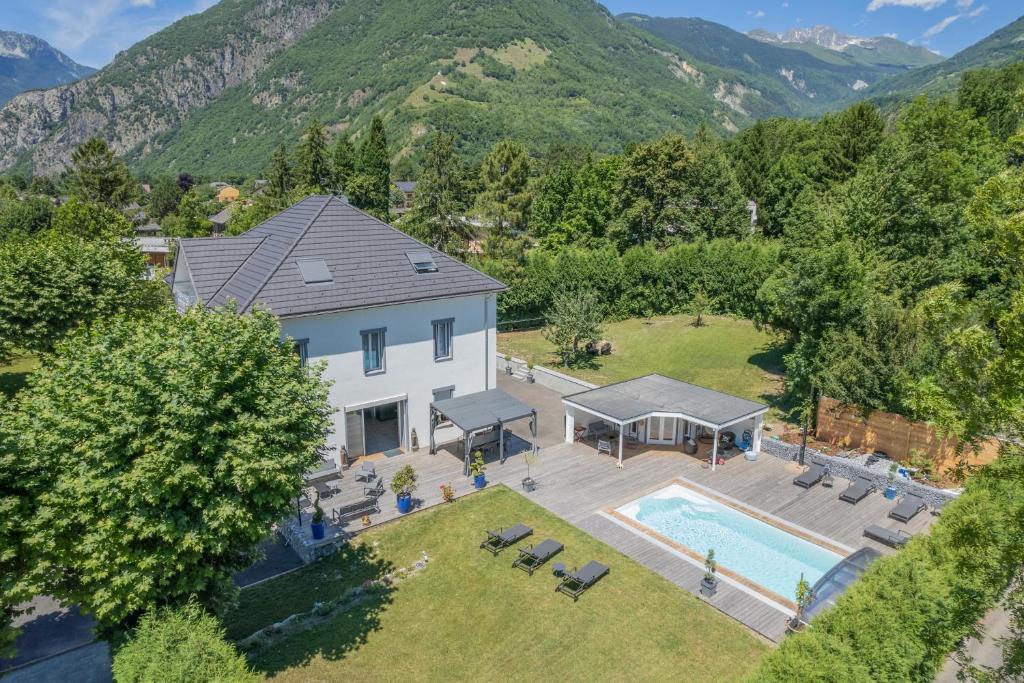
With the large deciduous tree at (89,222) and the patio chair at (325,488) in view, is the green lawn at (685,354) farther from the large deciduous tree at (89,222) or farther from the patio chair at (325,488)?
the large deciduous tree at (89,222)

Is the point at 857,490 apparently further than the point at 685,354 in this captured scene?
No

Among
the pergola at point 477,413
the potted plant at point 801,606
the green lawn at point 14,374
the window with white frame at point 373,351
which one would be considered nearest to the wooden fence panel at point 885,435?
the potted plant at point 801,606

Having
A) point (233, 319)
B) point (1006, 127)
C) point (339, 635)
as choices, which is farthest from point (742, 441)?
point (1006, 127)

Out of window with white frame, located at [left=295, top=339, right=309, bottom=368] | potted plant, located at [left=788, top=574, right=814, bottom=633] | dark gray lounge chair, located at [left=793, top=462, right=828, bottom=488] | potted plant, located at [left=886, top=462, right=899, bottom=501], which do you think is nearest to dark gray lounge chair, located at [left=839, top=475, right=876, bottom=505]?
potted plant, located at [left=886, top=462, right=899, bottom=501]

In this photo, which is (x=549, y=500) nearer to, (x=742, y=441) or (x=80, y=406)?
(x=742, y=441)

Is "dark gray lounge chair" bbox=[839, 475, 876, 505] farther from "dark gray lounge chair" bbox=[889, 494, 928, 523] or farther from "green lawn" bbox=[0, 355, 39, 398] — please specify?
"green lawn" bbox=[0, 355, 39, 398]

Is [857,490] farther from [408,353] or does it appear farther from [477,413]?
[408,353]

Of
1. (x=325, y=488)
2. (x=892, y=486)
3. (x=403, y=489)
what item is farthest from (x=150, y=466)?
(x=892, y=486)
